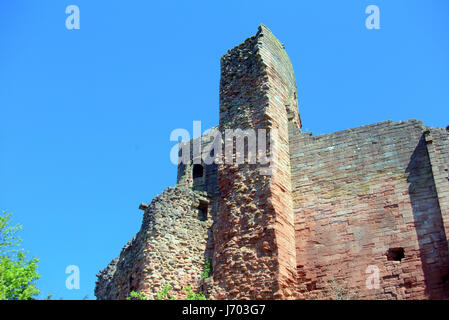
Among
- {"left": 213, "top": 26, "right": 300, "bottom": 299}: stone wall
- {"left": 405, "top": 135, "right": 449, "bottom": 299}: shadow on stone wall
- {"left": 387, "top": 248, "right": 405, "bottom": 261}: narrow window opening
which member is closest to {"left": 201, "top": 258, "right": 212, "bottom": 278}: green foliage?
{"left": 213, "top": 26, "right": 300, "bottom": 299}: stone wall

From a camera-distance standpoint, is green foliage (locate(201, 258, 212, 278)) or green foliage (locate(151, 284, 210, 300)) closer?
green foliage (locate(151, 284, 210, 300))

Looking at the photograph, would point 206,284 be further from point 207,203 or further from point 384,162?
point 384,162

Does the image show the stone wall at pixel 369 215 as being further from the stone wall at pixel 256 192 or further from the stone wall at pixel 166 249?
the stone wall at pixel 166 249

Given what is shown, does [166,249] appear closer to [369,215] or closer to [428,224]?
[369,215]

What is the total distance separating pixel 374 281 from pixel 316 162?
3.34 metres

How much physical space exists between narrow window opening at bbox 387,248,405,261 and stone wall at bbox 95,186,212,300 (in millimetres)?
4565

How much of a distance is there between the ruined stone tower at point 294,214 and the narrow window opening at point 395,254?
20 mm

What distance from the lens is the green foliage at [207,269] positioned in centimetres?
1468

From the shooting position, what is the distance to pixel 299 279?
12.9 metres

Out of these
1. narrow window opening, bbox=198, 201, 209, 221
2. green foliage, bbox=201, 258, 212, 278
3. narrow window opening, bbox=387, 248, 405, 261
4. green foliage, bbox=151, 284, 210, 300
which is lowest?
green foliage, bbox=151, 284, 210, 300

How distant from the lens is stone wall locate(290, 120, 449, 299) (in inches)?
471

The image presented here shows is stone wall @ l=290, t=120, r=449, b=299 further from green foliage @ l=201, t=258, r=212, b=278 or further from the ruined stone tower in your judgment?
green foliage @ l=201, t=258, r=212, b=278

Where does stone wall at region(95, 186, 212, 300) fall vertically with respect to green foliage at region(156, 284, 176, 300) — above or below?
above

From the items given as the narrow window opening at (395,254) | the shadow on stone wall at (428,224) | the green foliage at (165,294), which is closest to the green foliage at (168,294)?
the green foliage at (165,294)
